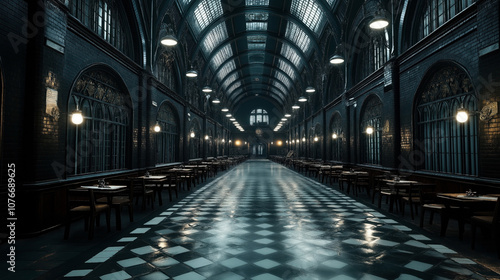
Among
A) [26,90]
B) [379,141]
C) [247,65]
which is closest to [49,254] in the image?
[26,90]

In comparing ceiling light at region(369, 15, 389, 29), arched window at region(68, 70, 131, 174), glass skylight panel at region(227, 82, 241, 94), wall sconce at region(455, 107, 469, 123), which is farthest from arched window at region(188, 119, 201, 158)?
wall sconce at region(455, 107, 469, 123)

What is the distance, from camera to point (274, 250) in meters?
4.29

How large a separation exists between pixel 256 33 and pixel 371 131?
46.8 feet

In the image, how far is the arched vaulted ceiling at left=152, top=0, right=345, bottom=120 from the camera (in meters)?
17.1

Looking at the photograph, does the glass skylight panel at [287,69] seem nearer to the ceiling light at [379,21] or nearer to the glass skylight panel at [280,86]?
the glass skylight panel at [280,86]

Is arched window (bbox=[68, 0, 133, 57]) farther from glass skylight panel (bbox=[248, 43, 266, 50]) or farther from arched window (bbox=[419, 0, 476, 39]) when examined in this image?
glass skylight panel (bbox=[248, 43, 266, 50])

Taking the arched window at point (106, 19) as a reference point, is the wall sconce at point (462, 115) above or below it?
below

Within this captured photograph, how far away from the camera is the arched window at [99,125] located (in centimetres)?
732

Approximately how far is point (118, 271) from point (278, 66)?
29.9 metres

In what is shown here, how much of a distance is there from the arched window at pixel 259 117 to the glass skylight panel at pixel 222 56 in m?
21.4

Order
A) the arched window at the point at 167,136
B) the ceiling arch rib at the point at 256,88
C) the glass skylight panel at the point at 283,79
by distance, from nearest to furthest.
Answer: the arched window at the point at 167,136, the glass skylight panel at the point at 283,79, the ceiling arch rib at the point at 256,88

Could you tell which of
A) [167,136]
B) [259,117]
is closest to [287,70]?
[259,117]

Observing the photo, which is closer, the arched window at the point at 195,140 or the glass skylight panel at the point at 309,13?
the glass skylight panel at the point at 309,13

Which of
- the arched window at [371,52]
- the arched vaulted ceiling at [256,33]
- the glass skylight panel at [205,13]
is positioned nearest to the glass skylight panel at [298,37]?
the arched vaulted ceiling at [256,33]
